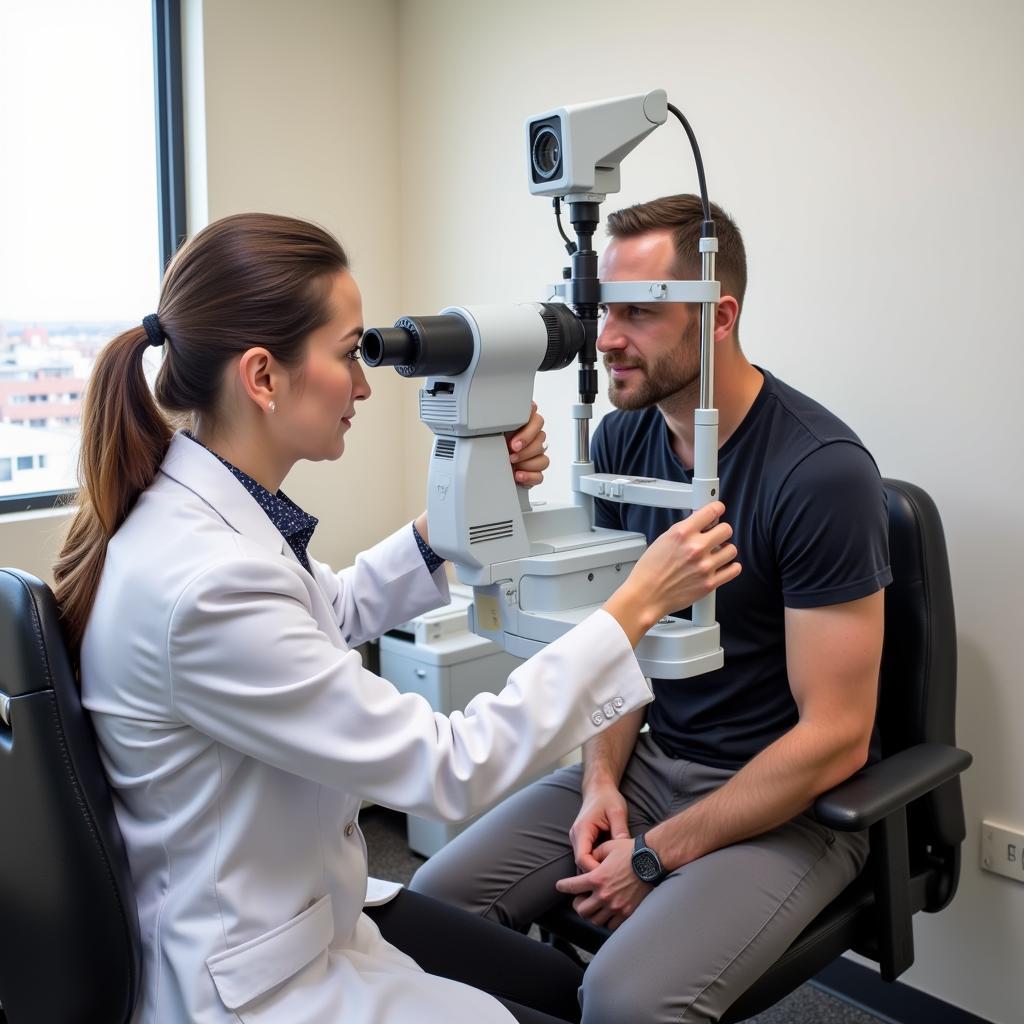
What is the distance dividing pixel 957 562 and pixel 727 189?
82 cm

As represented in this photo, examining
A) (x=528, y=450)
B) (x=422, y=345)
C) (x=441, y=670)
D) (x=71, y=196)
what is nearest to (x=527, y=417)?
(x=528, y=450)

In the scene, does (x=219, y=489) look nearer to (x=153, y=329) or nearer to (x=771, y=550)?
(x=153, y=329)

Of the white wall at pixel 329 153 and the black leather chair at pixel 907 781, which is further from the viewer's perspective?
the white wall at pixel 329 153

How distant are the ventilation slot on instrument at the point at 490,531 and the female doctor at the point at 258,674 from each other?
0.20ft

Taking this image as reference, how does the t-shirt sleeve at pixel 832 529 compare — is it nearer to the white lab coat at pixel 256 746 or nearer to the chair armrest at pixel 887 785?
the chair armrest at pixel 887 785

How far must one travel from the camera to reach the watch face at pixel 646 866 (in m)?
1.37

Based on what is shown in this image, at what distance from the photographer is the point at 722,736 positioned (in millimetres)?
1511

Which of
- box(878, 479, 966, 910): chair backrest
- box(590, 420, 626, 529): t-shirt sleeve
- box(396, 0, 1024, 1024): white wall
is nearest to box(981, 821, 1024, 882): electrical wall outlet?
box(396, 0, 1024, 1024): white wall

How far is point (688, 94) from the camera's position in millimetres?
2057

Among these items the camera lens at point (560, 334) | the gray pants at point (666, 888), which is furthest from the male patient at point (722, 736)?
the camera lens at point (560, 334)

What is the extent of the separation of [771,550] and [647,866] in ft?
1.48

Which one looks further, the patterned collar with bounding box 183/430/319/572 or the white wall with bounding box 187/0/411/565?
the white wall with bounding box 187/0/411/565

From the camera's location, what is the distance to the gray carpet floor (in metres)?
1.94

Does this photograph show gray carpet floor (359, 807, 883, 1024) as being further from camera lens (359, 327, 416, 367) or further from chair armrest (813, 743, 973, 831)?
camera lens (359, 327, 416, 367)
